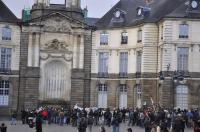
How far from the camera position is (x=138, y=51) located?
55938 mm

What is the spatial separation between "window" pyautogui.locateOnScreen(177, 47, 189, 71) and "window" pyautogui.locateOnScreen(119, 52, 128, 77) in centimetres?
707

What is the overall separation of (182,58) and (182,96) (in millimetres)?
3465

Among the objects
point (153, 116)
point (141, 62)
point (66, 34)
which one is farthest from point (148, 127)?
point (66, 34)

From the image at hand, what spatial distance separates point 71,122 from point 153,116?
27.0ft

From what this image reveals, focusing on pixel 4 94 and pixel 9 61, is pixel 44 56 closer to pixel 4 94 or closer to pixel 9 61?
pixel 9 61

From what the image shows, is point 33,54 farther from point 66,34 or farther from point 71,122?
point 71,122

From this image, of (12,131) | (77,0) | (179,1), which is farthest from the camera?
(77,0)

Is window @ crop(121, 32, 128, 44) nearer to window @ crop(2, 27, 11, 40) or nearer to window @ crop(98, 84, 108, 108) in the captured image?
window @ crop(98, 84, 108, 108)

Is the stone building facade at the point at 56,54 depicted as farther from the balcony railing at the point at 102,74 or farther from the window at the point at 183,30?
the window at the point at 183,30

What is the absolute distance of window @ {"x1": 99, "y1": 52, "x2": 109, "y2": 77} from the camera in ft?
191

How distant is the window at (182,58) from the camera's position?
51.9 m

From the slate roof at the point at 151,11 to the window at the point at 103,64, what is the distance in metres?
2.97

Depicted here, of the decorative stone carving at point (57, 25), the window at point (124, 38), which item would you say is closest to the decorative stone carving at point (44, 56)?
the decorative stone carving at point (57, 25)

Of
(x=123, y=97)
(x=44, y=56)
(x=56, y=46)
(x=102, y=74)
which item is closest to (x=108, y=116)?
(x=123, y=97)
